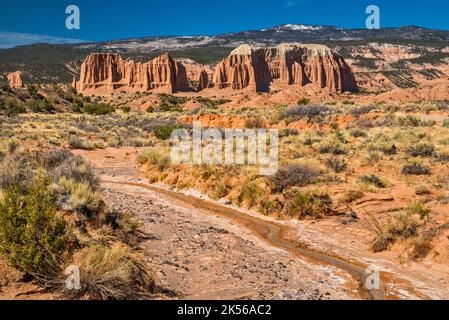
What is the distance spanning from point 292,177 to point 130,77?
4454 inches

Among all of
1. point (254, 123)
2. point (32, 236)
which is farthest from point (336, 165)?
point (254, 123)

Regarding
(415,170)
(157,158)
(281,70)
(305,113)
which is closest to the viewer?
(415,170)

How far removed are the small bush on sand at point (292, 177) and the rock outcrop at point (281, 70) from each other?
373 ft

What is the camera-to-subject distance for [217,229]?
1138cm

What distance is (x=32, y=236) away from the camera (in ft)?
22.1

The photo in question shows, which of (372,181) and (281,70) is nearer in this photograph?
(372,181)

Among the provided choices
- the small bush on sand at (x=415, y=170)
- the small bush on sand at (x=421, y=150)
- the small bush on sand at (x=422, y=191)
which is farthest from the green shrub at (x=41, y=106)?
the small bush on sand at (x=422, y=191)

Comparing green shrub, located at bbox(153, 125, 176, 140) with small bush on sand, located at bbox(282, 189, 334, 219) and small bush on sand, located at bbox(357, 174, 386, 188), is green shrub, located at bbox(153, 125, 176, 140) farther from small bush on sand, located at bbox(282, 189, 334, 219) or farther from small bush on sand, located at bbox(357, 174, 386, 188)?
small bush on sand, located at bbox(282, 189, 334, 219)

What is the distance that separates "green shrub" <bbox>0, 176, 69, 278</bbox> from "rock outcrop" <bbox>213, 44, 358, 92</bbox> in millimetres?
122190

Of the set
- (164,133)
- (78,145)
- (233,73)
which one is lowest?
(78,145)

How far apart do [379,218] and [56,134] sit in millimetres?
25326

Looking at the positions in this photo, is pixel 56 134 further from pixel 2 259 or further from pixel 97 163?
pixel 2 259

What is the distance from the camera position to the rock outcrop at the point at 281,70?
130 meters

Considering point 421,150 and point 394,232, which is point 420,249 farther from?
point 421,150
